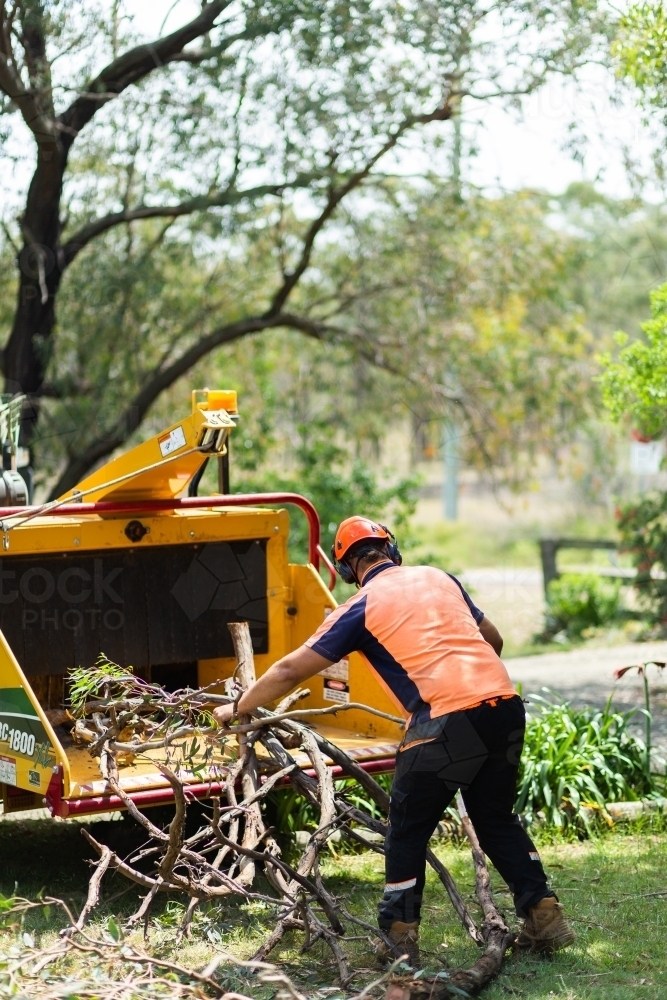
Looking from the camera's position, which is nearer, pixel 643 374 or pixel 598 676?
pixel 643 374

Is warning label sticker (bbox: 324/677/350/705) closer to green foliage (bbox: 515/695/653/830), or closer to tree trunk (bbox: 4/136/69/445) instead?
green foliage (bbox: 515/695/653/830)

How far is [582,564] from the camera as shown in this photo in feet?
74.0

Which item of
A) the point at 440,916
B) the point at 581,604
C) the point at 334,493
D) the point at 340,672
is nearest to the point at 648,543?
the point at 581,604

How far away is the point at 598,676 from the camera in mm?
11156

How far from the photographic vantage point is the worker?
4387mm

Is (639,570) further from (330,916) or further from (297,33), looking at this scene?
(330,916)

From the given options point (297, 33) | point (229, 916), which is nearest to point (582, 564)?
point (297, 33)

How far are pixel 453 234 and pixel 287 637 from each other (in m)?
7.82

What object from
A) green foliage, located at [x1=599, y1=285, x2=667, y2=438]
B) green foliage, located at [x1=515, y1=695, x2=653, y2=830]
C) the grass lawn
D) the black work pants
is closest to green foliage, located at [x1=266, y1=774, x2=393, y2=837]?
the grass lawn

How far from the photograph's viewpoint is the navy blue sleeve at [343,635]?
445 cm

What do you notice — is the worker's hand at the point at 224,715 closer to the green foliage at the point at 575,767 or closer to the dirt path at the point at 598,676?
the green foliage at the point at 575,767

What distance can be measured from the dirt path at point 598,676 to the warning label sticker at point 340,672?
2354mm

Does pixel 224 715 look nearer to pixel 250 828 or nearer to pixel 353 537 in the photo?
pixel 250 828

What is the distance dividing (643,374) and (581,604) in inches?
260
